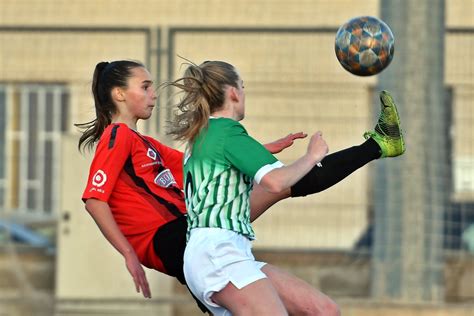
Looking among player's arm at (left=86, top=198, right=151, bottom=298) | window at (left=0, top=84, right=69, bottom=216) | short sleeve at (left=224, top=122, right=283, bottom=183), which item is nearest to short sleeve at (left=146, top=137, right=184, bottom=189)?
player's arm at (left=86, top=198, right=151, bottom=298)

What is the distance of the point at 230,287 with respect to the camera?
5.66 metres

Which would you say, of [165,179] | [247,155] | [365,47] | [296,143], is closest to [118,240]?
[165,179]

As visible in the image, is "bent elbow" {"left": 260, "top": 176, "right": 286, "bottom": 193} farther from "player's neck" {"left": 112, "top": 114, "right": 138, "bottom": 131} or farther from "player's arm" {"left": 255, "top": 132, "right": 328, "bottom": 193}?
"player's neck" {"left": 112, "top": 114, "right": 138, "bottom": 131}

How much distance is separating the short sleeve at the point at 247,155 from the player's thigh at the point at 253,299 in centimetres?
46

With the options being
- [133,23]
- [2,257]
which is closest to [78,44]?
[133,23]

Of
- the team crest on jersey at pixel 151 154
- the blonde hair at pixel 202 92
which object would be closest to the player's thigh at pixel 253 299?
the blonde hair at pixel 202 92

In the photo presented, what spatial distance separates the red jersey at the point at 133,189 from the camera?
623cm

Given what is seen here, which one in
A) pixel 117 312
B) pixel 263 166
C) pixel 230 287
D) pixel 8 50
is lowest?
pixel 117 312

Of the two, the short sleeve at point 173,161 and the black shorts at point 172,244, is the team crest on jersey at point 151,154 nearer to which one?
the short sleeve at point 173,161

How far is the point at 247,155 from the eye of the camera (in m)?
5.58

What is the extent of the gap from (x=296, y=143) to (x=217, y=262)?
496 cm

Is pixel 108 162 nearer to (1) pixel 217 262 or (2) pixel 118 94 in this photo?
(2) pixel 118 94

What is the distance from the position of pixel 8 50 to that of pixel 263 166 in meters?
5.37

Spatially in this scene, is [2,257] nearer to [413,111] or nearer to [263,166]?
[413,111]
